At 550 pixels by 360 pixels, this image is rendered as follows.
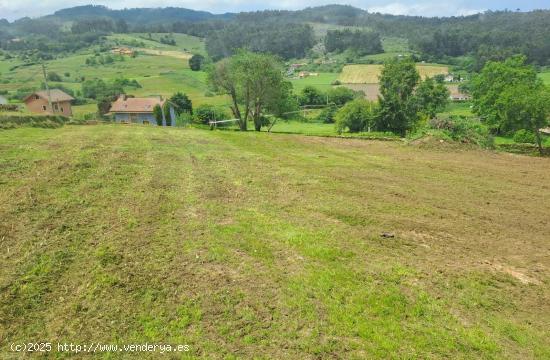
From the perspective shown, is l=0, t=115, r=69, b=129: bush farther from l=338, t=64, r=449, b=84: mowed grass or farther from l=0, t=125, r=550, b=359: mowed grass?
l=338, t=64, r=449, b=84: mowed grass

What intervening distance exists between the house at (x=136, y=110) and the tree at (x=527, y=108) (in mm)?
38654

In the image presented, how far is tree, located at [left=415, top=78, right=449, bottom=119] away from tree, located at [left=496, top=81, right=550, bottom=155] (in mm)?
8723

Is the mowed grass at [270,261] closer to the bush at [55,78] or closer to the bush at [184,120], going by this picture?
the bush at [184,120]

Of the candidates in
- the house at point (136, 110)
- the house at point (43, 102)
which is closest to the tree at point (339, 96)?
the house at point (136, 110)

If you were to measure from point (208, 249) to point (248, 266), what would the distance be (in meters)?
1.02

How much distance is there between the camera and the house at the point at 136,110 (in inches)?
2175

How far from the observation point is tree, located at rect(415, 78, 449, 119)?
42.3 meters

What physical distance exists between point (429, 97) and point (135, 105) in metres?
37.3

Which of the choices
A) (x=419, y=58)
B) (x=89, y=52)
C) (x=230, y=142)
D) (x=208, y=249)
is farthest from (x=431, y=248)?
(x=89, y=52)

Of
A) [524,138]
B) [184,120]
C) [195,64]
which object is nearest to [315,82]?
[195,64]

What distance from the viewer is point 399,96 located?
41.8m

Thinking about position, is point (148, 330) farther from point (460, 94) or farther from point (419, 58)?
point (419, 58)

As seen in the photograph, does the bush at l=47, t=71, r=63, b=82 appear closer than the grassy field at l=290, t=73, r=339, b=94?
Yes

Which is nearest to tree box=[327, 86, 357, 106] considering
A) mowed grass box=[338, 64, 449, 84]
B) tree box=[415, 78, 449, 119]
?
mowed grass box=[338, 64, 449, 84]
